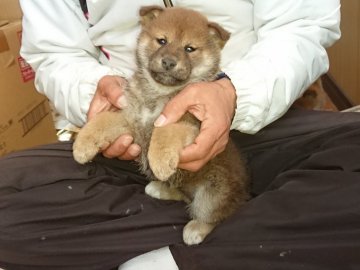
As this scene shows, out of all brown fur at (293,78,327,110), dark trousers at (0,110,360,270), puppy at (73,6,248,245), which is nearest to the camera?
dark trousers at (0,110,360,270)

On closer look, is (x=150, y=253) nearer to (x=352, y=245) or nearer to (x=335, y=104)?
(x=352, y=245)

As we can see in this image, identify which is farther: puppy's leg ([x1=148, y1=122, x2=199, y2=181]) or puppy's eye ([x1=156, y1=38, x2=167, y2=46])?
puppy's eye ([x1=156, y1=38, x2=167, y2=46])

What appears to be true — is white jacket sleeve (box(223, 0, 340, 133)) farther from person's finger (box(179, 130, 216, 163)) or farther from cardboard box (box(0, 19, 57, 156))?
cardboard box (box(0, 19, 57, 156))

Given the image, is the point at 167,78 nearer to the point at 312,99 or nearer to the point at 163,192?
the point at 163,192

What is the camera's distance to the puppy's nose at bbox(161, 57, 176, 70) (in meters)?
1.19

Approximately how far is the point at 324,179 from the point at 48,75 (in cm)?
90

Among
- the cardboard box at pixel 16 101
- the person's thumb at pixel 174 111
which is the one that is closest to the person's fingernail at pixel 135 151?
the person's thumb at pixel 174 111

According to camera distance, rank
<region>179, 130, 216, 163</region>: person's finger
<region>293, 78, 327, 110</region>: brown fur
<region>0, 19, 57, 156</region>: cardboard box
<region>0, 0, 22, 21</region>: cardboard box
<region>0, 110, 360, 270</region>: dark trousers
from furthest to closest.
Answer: <region>0, 0, 22, 21</region>: cardboard box, <region>0, 19, 57, 156</region>: cardboard box, <region>293, 78, 327, 110</region>: brown fur, <region>179, 130, 216, 163</region>: person's finger, <region>0, 110, 360, 270</region>: dark trousers

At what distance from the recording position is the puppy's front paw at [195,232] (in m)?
Result: 1.13

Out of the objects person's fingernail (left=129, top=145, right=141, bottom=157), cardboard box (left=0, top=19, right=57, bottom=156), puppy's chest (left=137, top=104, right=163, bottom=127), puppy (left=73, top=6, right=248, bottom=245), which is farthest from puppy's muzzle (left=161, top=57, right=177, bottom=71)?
cardboard box (left=0, top=19, right=57, bottom=156)

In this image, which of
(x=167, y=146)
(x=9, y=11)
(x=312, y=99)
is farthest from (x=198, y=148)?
(x=9, y=11)

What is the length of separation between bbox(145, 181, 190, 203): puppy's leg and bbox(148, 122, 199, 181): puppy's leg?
0.16m

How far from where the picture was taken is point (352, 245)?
97cm

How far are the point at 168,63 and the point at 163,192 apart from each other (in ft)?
1.08
